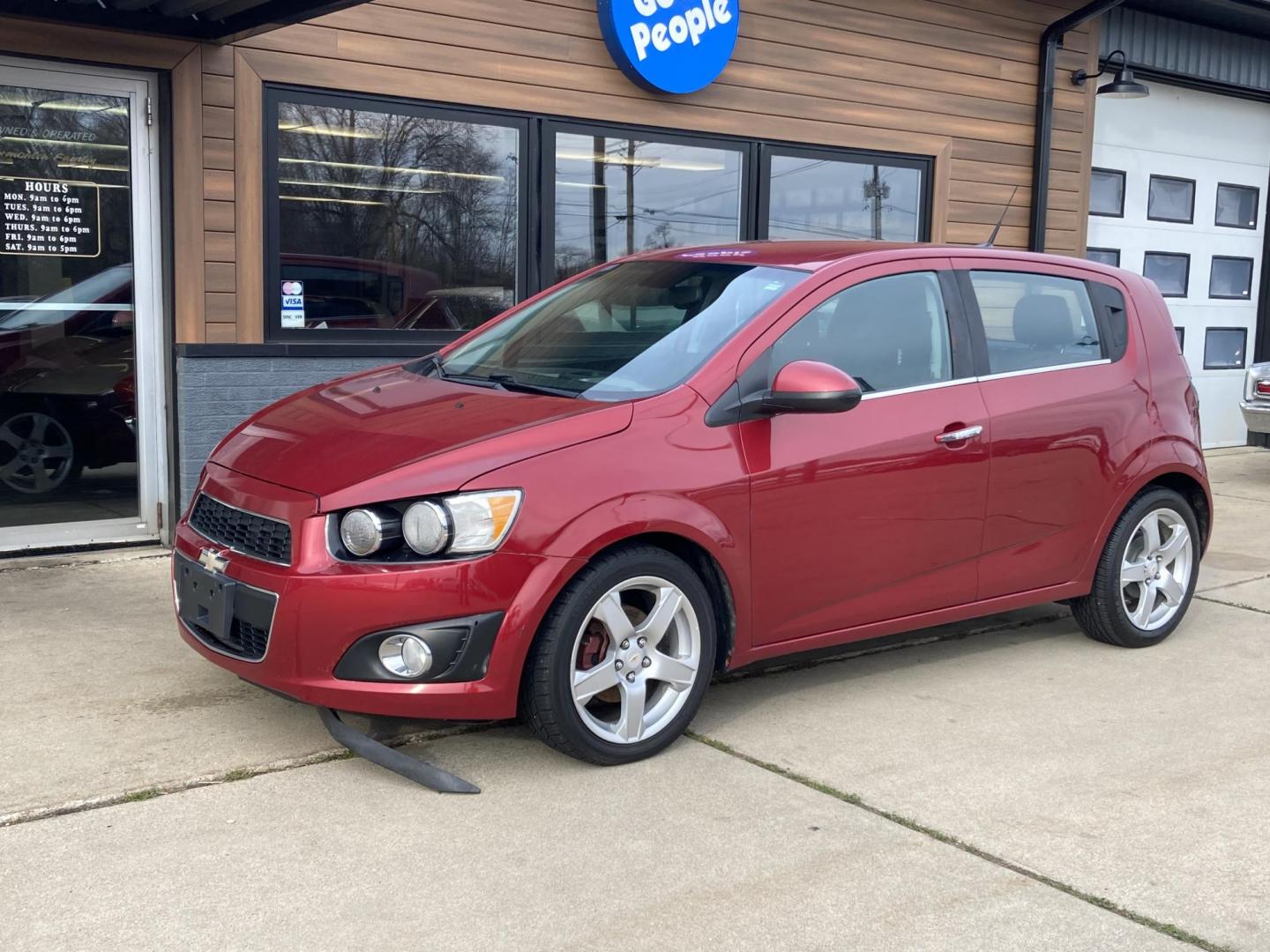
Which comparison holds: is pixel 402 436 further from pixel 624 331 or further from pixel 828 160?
pixel 828 160

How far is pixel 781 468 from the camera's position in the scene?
4.30 meters

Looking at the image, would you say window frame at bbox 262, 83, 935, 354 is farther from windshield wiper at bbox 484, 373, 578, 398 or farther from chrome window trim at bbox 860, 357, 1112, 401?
chrome window trim at bbox 860, 357, 1112, 401

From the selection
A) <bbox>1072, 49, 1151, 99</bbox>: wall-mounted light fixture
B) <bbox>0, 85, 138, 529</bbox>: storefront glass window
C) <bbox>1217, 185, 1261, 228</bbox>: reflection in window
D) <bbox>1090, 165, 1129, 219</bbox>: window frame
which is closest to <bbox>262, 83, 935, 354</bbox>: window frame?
<bbox>0, 85, 138, 529</bbox>: storefront glass window

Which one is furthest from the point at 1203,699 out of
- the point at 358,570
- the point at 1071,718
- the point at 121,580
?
the point at 121,580

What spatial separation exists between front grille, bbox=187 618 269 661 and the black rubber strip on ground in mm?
279

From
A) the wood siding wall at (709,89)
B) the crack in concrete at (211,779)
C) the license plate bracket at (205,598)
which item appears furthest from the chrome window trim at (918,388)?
the wood siding wall at (709,89)

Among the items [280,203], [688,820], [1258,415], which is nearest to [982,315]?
[688,820]

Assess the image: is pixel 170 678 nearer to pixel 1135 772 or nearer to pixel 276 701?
pixel 276 701

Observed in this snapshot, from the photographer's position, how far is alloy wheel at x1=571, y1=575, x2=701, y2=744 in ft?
13.0

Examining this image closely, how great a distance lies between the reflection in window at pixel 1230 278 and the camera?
1256 cm

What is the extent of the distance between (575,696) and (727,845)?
25.7 inches

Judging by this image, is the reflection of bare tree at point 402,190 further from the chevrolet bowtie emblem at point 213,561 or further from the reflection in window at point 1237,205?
the reflection in window at point 1237,205

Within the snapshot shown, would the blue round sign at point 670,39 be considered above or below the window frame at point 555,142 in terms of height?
above

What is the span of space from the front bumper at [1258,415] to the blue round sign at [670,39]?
17.6 feet
